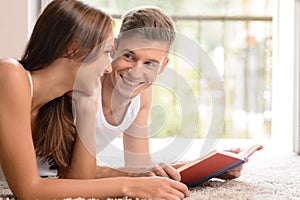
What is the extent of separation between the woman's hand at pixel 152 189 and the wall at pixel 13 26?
1034mm

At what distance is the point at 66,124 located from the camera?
1.46 metres

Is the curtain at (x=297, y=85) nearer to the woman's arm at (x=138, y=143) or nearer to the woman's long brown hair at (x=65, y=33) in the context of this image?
the woman's arm at (x=138, y=143)

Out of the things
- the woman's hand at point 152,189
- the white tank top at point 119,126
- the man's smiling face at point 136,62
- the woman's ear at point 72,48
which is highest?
the woman's ear at point 72,48

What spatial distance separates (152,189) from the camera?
4.10 ft

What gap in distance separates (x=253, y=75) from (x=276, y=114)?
57cm

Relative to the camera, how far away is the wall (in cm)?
212

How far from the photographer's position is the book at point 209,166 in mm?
1426

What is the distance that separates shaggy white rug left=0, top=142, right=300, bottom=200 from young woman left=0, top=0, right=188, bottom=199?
0.10 m

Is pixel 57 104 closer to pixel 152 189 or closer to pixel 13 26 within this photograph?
pixel 152 189

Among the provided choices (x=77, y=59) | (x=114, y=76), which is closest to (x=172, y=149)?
(x=114, y=76)

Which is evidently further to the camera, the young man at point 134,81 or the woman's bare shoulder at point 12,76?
the young man at point 134,81

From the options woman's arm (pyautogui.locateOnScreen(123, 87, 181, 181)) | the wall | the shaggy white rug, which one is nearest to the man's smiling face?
woman's arm (pyautogui.locateOnScreen(123, 87, 181, 181))

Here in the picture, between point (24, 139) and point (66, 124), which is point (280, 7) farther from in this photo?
point (24, 139)

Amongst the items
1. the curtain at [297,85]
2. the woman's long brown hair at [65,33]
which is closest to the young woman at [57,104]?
the woman's long brown hair at [65,33]
